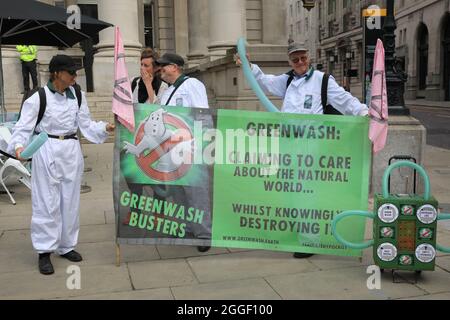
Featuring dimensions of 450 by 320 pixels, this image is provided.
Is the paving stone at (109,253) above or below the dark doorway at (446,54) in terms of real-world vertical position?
below

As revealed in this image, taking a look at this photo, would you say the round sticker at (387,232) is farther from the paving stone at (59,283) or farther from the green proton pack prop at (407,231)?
the paving stone at (59,283)

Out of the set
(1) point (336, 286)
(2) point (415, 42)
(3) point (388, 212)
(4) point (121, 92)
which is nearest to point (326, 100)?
(3) point (388, 212)

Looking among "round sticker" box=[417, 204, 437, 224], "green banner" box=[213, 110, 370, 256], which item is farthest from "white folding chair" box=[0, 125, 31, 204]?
"round sticker" box=[417, 204, 437, 224]

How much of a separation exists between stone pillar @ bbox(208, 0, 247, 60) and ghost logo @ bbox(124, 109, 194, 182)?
14638mm

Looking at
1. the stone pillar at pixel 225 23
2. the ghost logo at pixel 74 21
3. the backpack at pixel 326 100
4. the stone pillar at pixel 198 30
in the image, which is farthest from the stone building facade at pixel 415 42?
the backpack at pixel 326 100

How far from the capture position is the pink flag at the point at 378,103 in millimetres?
4441

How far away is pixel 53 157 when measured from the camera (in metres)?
4.66

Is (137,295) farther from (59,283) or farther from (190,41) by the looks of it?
(190,41)

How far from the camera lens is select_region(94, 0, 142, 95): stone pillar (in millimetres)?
16364

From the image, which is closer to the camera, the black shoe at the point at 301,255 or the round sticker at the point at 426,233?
the round sticker at the point at 426,233

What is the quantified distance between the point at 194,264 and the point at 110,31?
1321 cm

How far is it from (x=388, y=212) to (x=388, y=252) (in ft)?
1.07

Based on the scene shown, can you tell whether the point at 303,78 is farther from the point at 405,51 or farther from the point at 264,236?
the point at 405,51

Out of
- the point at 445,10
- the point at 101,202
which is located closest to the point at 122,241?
the point at 101,202
